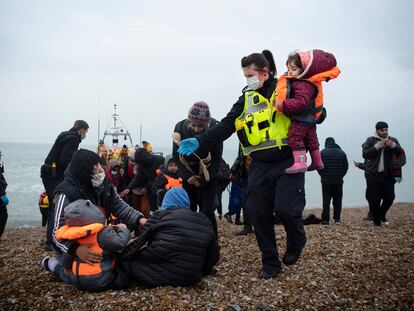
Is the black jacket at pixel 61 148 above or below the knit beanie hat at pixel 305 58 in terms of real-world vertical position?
below

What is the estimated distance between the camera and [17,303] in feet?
9.65

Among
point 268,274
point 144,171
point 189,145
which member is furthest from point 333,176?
point 189,145

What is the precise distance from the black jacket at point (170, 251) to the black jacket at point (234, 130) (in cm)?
86

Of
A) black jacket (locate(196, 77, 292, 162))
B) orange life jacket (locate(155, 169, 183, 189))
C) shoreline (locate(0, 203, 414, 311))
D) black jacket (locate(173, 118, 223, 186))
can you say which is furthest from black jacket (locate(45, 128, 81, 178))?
black jacket (locate(196, 77, 292, 162))

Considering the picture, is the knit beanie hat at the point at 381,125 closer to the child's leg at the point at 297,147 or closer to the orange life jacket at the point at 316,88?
the orange life jacket at the point at 316,88

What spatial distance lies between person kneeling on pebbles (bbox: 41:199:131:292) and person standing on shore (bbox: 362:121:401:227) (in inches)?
242

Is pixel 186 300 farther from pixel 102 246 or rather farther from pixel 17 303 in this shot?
pixel 17 303

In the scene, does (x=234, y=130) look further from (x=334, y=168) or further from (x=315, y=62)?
(x=334, y=168)

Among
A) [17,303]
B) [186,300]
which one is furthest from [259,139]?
[17,303]

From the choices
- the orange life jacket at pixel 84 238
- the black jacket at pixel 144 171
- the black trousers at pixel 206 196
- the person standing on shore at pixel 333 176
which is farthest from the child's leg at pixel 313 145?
the person standing on shore at pixel 333 176

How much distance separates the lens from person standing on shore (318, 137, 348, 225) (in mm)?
8654

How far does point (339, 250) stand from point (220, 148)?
2088 millimetres

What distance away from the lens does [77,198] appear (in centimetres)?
348

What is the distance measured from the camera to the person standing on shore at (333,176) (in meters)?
8.65
